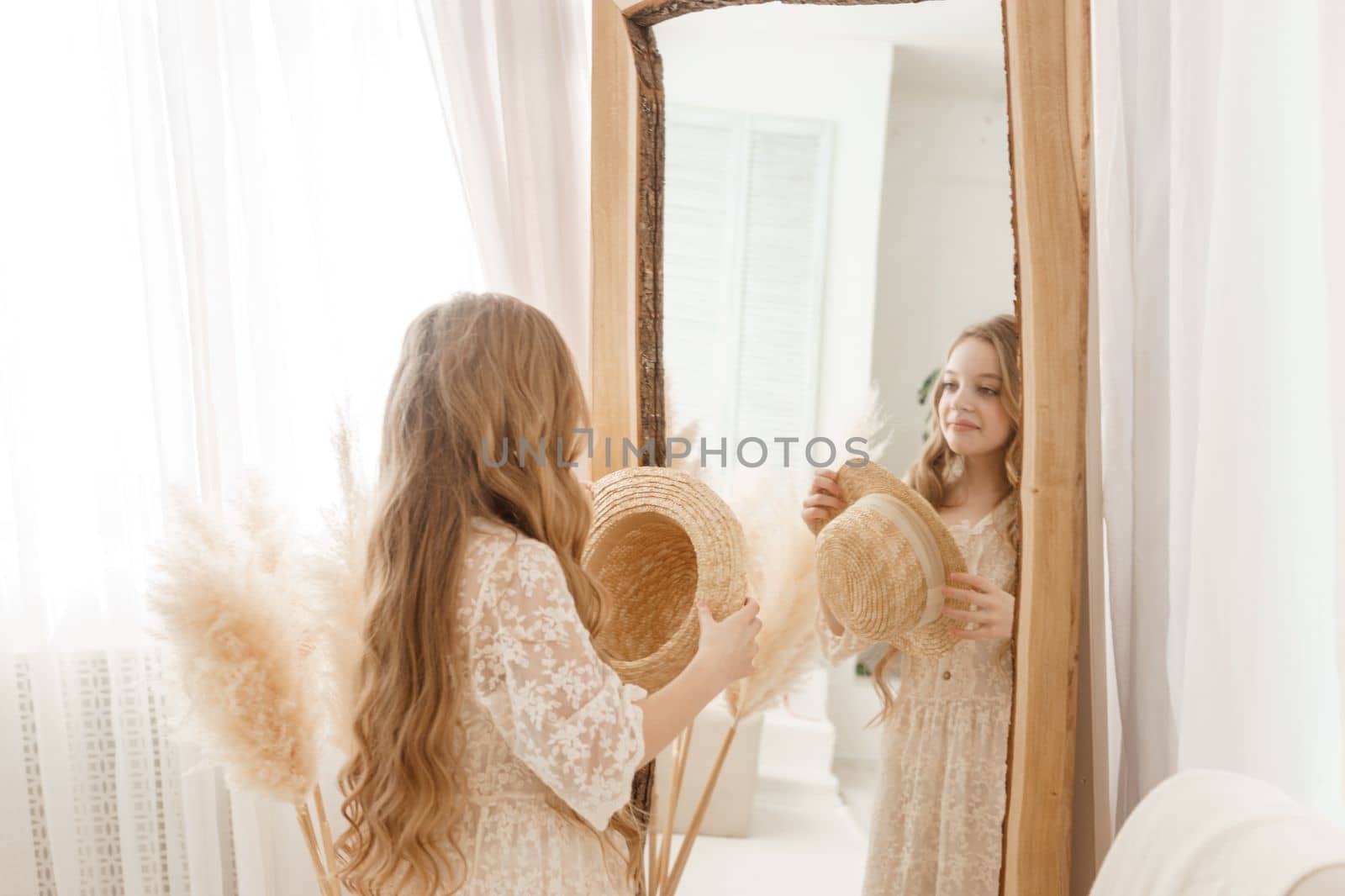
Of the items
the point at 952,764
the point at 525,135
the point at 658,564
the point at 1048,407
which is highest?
the point at 525,135

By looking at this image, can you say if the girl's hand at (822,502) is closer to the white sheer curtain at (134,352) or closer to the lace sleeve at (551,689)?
the lace sleeve at (551,689)

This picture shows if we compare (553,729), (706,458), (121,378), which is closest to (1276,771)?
(553,729)

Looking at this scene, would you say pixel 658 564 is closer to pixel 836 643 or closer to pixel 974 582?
pixel 836 643

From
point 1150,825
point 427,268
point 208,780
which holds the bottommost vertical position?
point 208,780

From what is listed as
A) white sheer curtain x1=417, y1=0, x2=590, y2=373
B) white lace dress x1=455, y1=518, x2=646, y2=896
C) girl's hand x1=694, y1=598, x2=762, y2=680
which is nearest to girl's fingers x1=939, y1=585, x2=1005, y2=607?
girl's hand x1=694, y1=598, x2=762, y2=680

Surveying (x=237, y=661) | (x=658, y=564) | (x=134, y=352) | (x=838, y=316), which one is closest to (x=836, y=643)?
(x=658, y=564)

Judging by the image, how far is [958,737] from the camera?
1.31 meters

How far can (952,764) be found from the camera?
130cm

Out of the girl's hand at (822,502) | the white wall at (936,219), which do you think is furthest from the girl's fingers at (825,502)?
the white wall at (936,219)

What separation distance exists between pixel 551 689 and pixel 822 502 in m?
0.49

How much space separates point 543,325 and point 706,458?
457mm

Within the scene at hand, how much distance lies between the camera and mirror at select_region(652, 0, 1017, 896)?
1284 mm

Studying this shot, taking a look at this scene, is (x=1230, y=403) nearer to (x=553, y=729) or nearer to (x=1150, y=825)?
(x=1150, y=825)

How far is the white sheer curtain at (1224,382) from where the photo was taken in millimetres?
993
